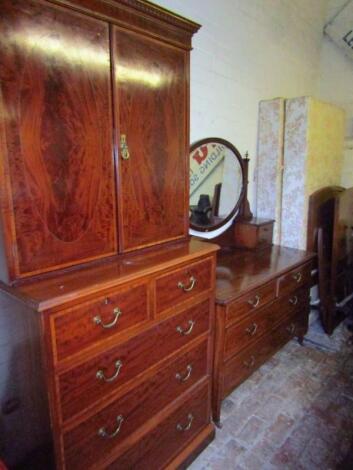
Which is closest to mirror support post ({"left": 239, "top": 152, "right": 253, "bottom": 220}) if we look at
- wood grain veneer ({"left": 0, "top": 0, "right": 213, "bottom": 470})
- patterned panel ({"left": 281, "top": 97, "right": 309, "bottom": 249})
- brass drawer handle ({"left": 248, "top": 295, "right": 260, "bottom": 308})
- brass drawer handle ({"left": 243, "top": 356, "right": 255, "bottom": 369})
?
patterned panel ({"left": 281, "top": 97, "right": 309, "bottom": 249})

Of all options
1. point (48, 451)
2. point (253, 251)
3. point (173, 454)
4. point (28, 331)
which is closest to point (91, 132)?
point (28, 331)

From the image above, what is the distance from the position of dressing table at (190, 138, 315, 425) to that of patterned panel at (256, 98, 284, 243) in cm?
23

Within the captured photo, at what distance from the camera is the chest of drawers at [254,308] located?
175 cm

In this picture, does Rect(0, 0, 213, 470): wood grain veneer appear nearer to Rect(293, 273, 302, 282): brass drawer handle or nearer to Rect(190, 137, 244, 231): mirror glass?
Rect(190, 137, 244, 231): mirror glass

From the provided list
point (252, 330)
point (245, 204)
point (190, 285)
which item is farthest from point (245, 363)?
point (245, 204)

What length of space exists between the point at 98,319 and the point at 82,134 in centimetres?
60

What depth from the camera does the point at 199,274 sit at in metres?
1.43

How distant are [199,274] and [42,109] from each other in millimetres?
868

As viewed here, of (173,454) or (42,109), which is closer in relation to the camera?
(42,109)

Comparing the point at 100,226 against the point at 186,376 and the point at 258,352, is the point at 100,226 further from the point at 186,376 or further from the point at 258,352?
the point at 258,352

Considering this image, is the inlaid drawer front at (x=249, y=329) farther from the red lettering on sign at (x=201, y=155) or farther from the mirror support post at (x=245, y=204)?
the red lettering on sign at (x=201, y=155)

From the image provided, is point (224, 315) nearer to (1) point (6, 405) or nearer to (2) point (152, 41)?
(1) point (6, 405)

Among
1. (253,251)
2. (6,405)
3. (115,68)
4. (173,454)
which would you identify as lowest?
(173,454)

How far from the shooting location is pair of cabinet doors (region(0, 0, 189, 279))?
91 centimetres
